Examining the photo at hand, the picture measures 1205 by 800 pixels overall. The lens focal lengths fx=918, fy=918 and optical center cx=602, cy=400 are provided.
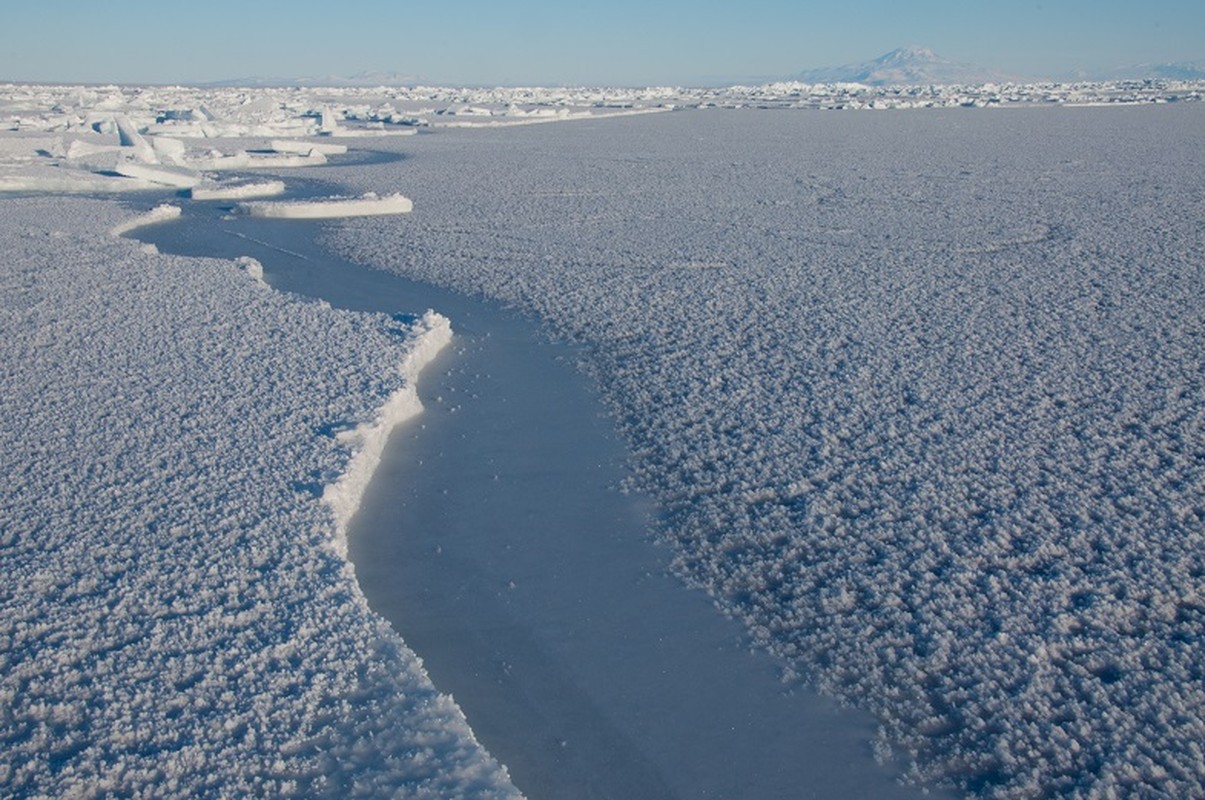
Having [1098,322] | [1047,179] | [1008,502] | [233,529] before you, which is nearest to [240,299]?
[233,529]

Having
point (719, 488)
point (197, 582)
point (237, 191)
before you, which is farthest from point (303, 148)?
point (197, 582)

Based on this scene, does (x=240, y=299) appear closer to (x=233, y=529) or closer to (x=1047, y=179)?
(x=233, y=529)

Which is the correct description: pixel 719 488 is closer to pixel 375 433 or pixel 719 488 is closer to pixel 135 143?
pixel 375 433

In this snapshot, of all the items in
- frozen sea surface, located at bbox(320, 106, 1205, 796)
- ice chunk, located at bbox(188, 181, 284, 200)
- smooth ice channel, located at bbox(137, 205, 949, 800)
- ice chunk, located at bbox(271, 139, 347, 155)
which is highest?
frozen sea surface, located at bbox(320, 106, 1205, 796)

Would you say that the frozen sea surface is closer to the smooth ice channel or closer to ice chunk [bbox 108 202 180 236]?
the smooth ice channel

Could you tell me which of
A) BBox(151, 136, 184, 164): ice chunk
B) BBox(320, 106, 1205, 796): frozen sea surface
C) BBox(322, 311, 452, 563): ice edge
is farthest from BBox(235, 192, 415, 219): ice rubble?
BBox(151, 136, 184, 164): ice chunk

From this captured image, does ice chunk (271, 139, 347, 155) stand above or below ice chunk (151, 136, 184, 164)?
below
